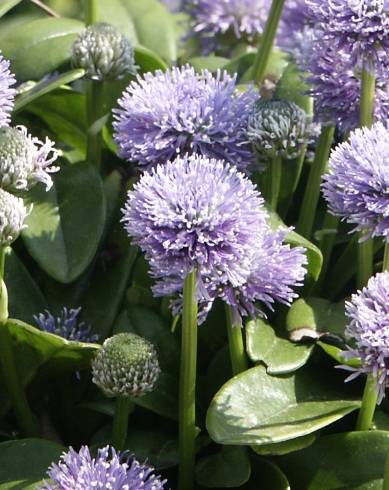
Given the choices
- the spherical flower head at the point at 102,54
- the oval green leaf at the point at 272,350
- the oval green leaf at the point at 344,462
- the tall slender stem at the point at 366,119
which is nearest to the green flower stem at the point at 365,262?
the tall slender stem at the point at 366,119

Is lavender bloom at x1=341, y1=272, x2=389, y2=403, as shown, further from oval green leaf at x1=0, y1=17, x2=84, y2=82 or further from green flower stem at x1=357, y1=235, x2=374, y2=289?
oval green leaf at x1=0, y1=17, x2=84, y2=82

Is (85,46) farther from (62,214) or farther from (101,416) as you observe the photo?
(101,416)

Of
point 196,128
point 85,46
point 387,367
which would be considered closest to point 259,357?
point 387,367

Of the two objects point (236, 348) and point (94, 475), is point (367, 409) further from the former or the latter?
point (94, 475)

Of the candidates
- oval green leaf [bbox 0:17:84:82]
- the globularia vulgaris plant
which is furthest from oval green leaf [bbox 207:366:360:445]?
oval green leaf [bbox 0:17:84:82]

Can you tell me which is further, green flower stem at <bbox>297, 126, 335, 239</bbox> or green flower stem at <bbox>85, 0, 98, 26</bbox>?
green flower stem at <bbox>85, 0, 98, 26</bbox>

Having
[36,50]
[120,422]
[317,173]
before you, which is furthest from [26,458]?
[36,50]

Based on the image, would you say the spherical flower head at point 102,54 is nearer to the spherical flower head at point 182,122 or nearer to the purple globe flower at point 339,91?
the spherical flower head at point 182,122
